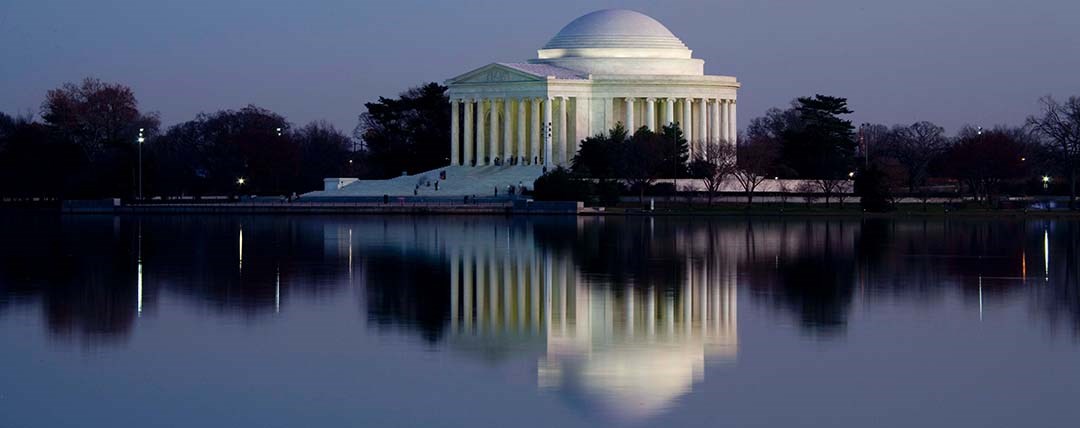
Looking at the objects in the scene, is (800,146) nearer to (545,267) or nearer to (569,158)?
(569,158)

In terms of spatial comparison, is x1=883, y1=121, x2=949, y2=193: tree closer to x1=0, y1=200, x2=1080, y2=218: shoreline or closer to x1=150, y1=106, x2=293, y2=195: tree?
x1=0, y1=200, x2=1080, y2=218: shoreline

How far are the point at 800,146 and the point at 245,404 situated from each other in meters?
103

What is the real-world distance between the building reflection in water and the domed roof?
8536cm

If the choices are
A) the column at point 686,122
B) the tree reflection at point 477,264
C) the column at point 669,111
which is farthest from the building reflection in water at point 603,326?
the column at point 669,111

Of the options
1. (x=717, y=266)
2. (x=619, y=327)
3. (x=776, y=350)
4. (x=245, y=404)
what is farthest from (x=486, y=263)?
(x=245, y=404)

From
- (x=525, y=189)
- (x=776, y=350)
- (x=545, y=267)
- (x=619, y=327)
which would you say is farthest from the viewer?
(x=525, y=189)

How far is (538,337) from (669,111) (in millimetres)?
99215

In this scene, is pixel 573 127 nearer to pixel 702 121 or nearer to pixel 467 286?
pixel 702 121

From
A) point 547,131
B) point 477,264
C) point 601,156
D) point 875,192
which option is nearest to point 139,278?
point 477,264

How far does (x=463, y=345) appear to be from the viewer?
25.6 metres

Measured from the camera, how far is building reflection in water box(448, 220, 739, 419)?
21531 millimetres

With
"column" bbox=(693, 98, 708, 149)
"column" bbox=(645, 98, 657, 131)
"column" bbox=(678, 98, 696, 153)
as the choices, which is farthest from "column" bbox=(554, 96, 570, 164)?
"column" bbox=(693, 98, 708, 149)

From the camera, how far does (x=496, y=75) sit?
404 feet

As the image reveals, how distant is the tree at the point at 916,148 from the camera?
436 feet
